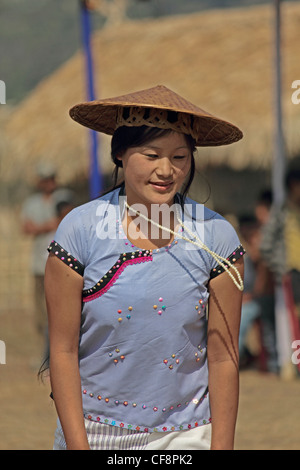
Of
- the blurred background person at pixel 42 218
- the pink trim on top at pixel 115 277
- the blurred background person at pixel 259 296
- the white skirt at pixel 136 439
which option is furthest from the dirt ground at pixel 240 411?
the pink trim on top at pixel 115 277

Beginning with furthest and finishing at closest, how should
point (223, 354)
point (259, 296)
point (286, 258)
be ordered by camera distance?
point (259, 296), point (286, 258), point (223, 354)

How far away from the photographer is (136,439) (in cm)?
270

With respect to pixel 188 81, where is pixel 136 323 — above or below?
below

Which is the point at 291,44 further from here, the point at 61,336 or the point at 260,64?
the point at 61,336

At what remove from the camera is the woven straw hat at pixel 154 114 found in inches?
105

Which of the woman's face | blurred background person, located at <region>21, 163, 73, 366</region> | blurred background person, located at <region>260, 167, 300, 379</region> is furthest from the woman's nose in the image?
blurred background person, located at <region>21, 163, 73, 366</region>

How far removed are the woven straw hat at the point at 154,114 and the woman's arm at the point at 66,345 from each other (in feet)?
1.52

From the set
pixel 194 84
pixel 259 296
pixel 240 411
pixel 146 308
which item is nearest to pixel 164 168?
pixel 146 308

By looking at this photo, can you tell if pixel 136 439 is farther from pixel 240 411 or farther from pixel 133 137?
pixel 240 411

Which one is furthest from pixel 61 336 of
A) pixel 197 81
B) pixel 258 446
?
pixel 197 81

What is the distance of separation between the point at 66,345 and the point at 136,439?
13.0 inches

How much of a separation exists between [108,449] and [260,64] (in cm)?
1040

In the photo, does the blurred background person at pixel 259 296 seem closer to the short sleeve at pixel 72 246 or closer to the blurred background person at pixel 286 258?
the blurred background person at pixel 286 258
